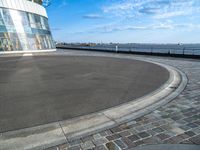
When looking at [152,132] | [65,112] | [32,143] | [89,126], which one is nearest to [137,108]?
[152,132]

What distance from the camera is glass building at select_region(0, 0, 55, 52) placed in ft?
92.1

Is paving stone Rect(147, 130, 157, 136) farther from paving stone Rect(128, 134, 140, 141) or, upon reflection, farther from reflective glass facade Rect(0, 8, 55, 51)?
reflective glass facade Rect(0, 8, 55, 51)

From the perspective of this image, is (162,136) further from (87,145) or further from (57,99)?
(57,99)

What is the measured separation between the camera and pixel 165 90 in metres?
7.29

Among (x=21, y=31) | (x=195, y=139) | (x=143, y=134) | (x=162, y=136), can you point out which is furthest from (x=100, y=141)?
(x=21, y=31)

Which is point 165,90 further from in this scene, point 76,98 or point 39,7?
point 39,7

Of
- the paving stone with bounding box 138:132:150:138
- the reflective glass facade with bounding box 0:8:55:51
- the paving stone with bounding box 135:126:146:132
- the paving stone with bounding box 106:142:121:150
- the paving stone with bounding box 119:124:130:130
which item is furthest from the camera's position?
the reflective glass facade with bounding box 0:8:55:51

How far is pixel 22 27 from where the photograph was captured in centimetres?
3083

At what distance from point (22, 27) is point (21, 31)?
105cm

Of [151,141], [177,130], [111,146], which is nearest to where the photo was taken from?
[111,146]

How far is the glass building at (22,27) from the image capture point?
28062mm

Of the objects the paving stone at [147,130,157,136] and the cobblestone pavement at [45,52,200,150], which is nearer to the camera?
the cobblestone pavement at [45,52,200,150]

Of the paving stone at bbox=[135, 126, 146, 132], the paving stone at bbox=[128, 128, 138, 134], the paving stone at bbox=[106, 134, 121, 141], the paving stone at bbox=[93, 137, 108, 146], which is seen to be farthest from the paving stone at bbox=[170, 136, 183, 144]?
the paving stone at bbox=[93, 137, 108, 146]

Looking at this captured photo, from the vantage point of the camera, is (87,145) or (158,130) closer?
(87,145)
